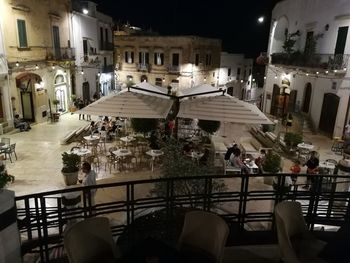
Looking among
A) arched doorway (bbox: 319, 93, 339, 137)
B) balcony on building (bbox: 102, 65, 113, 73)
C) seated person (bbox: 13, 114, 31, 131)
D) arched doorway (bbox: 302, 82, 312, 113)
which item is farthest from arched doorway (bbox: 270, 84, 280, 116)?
seated person (bbox: 13, 114, 31, 131)

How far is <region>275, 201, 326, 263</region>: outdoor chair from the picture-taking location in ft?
12.6

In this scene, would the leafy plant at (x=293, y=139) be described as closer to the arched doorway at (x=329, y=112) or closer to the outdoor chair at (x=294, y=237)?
the arched doorway at (x=329, y=112)

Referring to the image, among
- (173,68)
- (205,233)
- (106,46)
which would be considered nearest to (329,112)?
(205,233)

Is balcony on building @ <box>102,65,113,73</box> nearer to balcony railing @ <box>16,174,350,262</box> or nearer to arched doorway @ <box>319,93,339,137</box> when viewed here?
arched doorway @ <box>319,93,339,137</box>

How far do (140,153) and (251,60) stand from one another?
36.0 metres

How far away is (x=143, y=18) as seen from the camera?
2050 inches

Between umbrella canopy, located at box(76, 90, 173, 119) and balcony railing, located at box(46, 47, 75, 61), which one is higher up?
balcony railing, located at box(46, 47, 75, 61)

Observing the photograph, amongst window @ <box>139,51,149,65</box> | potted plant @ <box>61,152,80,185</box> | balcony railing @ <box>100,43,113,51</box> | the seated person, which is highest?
balcony railing @ <box>100,43,113,51</box>

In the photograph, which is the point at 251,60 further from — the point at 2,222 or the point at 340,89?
Answer: the point at 2,222

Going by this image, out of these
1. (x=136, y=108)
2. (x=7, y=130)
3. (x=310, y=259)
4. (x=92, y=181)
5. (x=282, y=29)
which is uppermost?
(x=282, y=29)

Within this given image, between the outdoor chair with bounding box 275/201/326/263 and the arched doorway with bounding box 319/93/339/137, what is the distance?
14.0 m

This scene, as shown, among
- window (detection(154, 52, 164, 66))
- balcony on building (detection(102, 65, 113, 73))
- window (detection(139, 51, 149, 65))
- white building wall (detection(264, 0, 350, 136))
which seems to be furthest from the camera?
window (detection(139, 51, 149, 65))

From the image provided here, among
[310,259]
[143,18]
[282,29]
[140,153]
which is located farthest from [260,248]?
[143,18]

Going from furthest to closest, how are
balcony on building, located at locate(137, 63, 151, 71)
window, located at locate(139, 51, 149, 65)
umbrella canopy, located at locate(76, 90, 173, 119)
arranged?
window, located at locate(139, 51, 149, 65), balcony on building, located at locate(137, 63, 151, 71), umbrella canopy, located at locate(76, 90, 173, 119)
